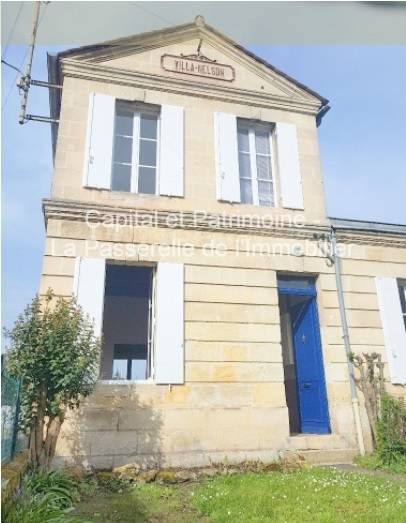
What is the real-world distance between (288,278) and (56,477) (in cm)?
494

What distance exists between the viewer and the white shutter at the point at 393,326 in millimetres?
7191

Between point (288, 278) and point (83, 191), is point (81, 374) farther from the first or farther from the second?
point (288, 278)

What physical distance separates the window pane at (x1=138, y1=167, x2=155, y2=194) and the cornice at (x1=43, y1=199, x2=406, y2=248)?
0.64 metres

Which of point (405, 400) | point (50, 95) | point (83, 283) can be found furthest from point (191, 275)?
point (50, 95)

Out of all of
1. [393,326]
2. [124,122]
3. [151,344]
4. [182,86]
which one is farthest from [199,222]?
[393,326]

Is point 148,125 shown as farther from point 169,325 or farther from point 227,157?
point 169,325

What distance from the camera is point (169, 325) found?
647 cm

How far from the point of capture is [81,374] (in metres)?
4.90

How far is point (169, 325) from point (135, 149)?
3.48 metres

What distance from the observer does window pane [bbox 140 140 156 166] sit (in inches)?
306

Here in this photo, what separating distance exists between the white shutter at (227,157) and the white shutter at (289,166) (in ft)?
3.14

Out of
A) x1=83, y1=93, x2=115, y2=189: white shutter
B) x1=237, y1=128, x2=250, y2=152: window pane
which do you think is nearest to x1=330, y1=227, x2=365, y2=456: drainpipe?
x1=237, y1=128, x2=250, y2=152: window pane

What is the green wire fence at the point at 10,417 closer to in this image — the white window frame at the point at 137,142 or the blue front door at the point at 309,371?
the white window frame at the point at 137,142

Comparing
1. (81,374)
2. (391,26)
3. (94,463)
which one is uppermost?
(391,26)
